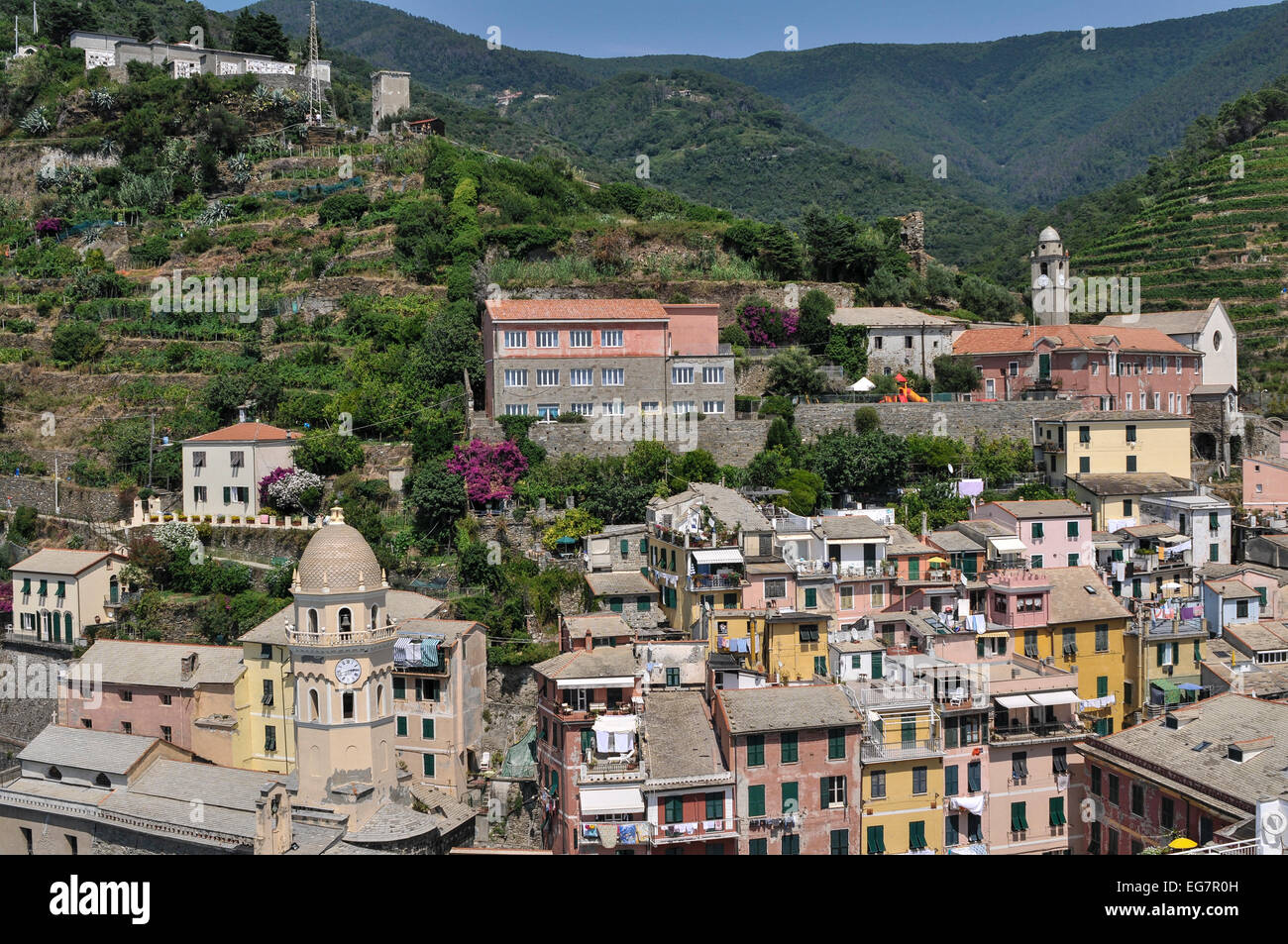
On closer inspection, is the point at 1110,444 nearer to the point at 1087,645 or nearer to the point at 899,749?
the point at 1087,645

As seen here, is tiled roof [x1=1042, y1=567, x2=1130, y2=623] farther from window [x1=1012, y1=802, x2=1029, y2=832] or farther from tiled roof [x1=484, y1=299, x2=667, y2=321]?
tiled roof [x1=484, y1=299, x2=667, y2=321]

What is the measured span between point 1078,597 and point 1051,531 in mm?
3602

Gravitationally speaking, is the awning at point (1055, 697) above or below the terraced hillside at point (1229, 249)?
below

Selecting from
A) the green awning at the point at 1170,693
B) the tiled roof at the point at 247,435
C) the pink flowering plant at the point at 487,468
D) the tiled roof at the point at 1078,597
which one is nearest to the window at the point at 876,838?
the green awning at the point at 1170,693

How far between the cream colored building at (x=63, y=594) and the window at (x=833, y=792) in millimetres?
25423

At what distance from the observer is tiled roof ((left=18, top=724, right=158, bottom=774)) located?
114 ft

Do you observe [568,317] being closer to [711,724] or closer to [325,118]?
[711,724]

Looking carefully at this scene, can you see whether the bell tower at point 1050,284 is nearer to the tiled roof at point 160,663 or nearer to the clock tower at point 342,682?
the clock tower at point 342,682

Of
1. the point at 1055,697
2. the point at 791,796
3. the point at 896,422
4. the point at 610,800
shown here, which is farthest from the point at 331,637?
the point at 896,422

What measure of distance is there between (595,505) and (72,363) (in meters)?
28.5

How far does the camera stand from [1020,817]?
34.1m

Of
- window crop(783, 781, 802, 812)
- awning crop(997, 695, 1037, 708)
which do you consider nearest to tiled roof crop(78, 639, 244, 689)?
window crop(783, 781, 802, 812)

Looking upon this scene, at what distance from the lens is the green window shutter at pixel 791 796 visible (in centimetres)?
3203

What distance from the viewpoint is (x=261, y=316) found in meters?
61.1
